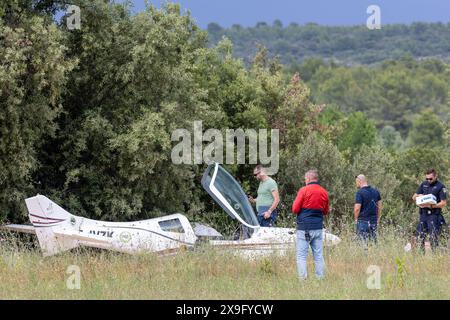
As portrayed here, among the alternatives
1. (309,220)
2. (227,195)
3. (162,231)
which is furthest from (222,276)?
(162,231)

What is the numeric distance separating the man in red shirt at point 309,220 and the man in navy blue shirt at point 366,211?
122 inches

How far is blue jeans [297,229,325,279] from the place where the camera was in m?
12.6

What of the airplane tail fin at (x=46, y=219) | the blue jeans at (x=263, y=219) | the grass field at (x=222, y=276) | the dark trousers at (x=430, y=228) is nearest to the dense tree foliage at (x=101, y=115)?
the airplane tail fin at (x=46, y=219)

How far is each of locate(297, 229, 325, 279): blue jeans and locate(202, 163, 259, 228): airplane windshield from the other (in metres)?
3.44

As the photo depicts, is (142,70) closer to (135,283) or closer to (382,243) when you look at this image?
(382,243)

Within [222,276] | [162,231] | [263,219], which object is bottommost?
[222,276]

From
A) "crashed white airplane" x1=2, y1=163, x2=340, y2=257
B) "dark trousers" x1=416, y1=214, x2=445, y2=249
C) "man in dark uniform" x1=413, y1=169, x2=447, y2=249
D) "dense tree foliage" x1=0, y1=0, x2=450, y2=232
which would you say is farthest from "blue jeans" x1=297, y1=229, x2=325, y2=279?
"dense tree foliage" x1=0, y1=0, x2=450, y2=232

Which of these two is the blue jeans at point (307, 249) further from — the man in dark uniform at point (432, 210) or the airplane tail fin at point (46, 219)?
the airplane tail fin at point (46, 219)

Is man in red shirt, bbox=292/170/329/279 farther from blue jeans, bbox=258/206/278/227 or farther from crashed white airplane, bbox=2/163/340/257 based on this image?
blue jeans, bbox=258/206/278/227

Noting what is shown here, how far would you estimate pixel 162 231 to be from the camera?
16828 mm

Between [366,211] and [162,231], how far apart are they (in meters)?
4.14

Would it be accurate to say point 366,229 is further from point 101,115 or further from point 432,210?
point 101,115

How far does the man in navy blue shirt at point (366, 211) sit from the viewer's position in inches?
620

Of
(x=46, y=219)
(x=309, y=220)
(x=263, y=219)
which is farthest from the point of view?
(x=263, y=219)
